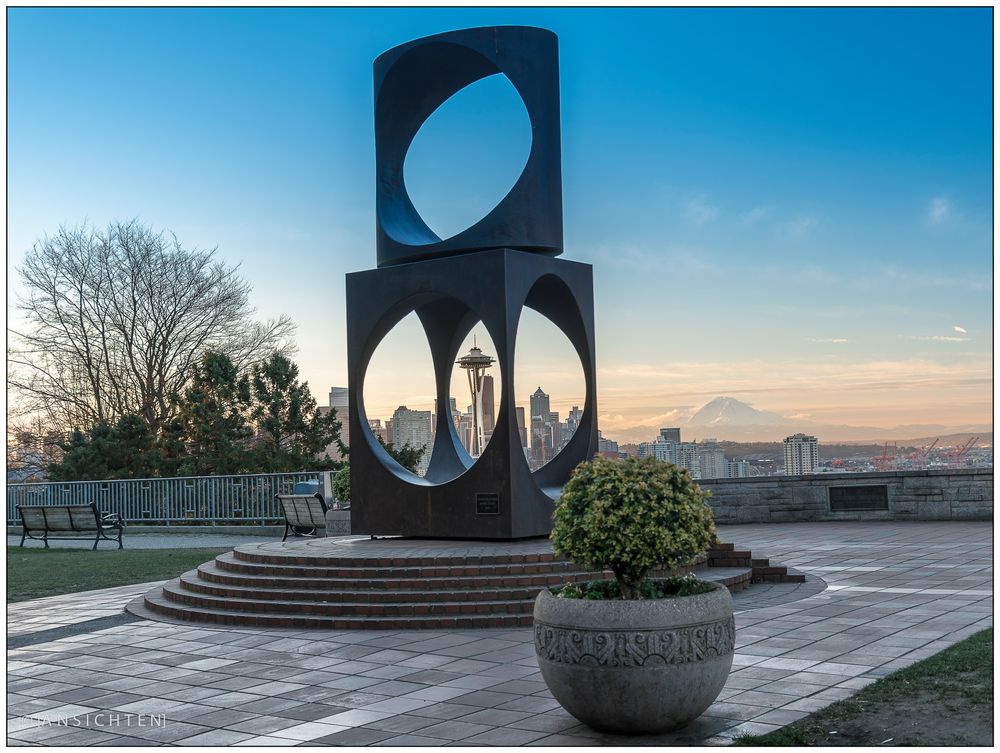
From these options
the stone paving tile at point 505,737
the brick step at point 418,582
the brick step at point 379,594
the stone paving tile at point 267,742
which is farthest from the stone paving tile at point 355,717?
the brick step at point 418,582

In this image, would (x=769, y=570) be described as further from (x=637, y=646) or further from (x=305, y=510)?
(x=305, y=510)

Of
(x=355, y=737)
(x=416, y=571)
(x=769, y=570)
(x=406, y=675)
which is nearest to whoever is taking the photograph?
(x=355, y=737)

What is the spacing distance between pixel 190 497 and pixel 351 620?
1408 centimetres

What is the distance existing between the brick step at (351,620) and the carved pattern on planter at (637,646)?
311cm

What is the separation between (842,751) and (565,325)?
24.3 ft

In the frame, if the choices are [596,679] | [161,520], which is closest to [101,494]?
[161,520]

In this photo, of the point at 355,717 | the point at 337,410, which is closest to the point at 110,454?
the point at 337,410

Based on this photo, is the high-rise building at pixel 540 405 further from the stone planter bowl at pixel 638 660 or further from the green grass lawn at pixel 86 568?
the stone planter bowl at pixel 638 660

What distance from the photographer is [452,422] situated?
12.5 metres

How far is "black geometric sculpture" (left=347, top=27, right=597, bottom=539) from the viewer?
1038 cm

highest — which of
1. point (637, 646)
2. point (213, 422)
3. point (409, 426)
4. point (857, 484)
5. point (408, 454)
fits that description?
point (213, 422)

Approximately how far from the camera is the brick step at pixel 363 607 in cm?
844

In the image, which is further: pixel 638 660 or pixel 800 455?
pixel 800 455

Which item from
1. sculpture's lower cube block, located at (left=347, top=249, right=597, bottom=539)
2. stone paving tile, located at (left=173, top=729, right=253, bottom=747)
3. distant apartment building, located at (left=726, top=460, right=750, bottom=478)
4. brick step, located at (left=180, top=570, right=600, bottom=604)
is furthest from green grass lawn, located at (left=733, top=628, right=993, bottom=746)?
distant apartment building, located at (left=726, top=460, right=750, bottom=478)
